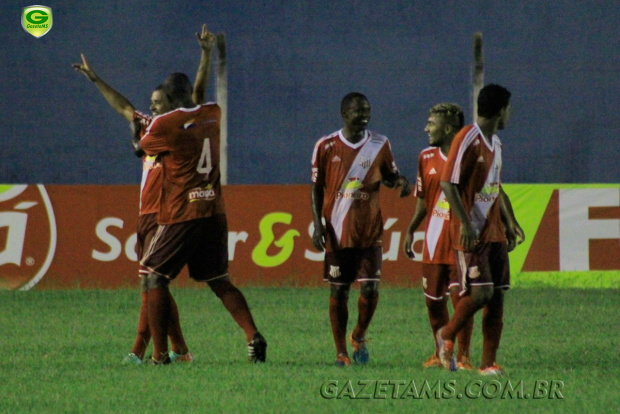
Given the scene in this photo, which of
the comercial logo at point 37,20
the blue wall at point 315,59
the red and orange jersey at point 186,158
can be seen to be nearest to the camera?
the red and orange jersey at point 186,158

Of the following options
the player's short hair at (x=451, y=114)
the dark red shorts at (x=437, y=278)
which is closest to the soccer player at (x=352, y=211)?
the dark red shorts at (x=437, y=278)

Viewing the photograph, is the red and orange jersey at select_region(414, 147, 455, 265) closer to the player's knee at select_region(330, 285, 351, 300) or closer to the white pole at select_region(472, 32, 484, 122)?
the player's knee at select_region(330, 285, 351, 300)

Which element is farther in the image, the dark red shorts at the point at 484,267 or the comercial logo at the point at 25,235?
the comercial logo at the point at 25,235

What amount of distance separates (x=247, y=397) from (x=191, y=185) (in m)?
1.72

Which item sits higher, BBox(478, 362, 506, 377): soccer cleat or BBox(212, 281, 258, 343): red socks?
BBox(212, 281, 258, 343): red socks

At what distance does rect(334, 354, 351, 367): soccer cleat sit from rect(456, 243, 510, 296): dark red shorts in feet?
3.40

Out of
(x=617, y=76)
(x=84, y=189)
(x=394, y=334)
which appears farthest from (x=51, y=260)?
(x=617, y=76)

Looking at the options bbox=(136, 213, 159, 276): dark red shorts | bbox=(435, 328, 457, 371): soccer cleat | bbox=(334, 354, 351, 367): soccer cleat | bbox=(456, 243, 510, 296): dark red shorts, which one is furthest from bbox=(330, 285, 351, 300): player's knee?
bbox=(136, 213, 159, 276): dark red shorts

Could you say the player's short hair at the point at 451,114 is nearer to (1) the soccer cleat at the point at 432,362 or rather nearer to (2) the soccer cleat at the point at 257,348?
(1) the soccer cleat at the point at 432,362

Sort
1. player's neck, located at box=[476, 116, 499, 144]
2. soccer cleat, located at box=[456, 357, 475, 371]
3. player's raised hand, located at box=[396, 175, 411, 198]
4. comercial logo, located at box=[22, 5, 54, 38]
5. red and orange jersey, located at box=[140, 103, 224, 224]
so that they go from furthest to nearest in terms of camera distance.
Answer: comercial logo, located at box=[22, 5, 54, 38] → player's raised hand, located at box=[396, 175, 411, 198] → red and orange jersey, located at box=[140, 103, 224, 224] → soccer cleat, located at box=[456, 357, 475, 371] → player's neck, located at box=[476, 116, 499, 144]

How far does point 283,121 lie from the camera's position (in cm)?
1892

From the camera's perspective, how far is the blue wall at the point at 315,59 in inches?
733

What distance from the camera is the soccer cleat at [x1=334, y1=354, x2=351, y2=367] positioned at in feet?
25.1

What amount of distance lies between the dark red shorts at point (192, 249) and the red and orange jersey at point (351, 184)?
0.79 m
